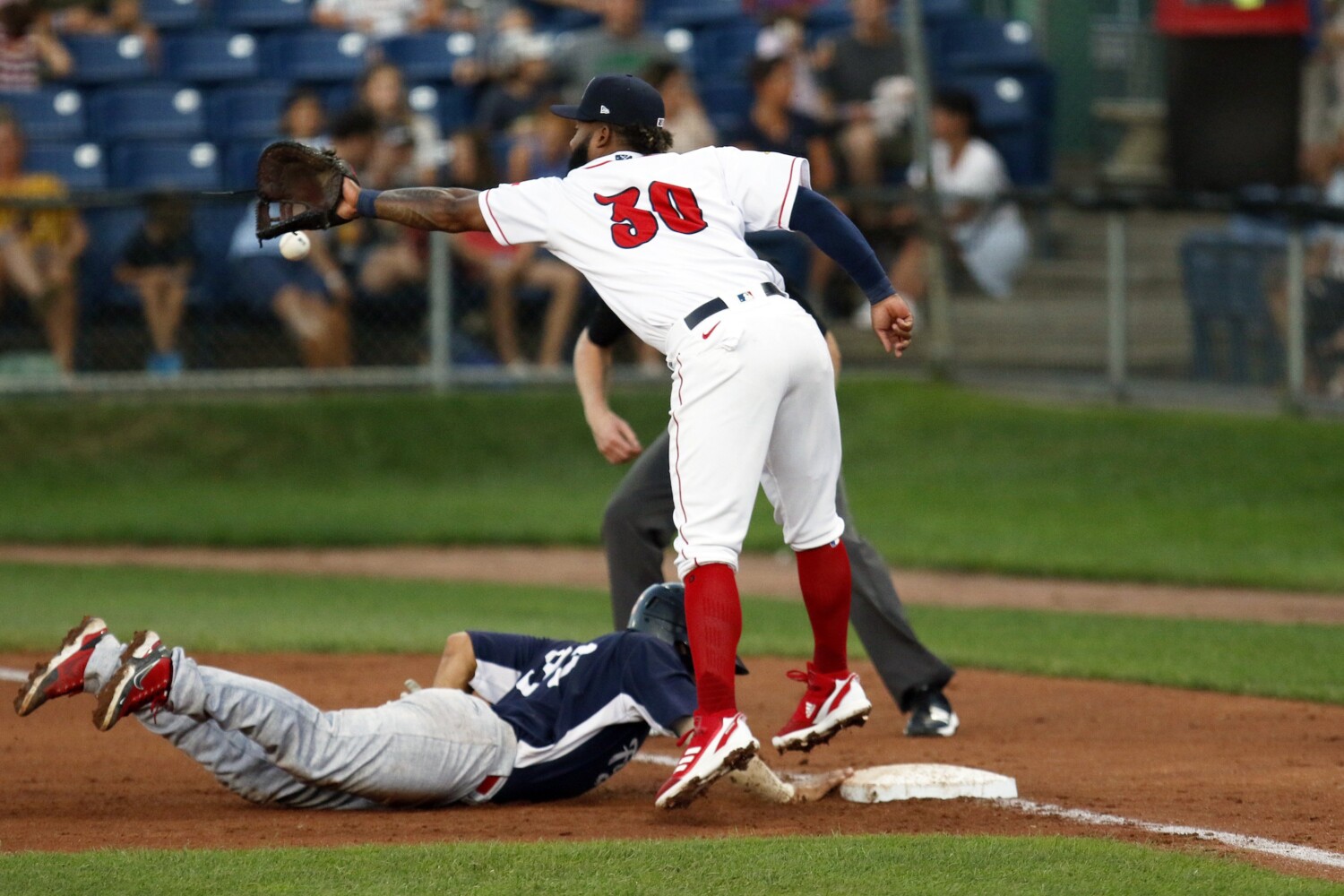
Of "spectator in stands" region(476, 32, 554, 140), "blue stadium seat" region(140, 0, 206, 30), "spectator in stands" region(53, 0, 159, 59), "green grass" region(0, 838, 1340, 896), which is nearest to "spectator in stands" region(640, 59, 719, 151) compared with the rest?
"spectator in stands" region(476, 32, 554, 140)

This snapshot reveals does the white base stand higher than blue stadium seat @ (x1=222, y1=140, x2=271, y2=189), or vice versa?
blue stadium seat @ (x1=222, y1=140, x2=271, y2=189)

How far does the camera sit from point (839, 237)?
4992 mm

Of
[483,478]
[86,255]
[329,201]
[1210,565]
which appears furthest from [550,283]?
[329,201]

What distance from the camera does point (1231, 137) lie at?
45.3ft

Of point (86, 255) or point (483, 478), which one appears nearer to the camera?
point (86, 255)

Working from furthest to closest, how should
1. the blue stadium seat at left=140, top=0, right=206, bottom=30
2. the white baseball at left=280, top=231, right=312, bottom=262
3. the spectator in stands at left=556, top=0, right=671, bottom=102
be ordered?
the blue stadium seat at left=140, top=0, right=206, bottom=30 < the spectator in stands at left=556, top=0, right=671, bottom=102 < the white baseball at left=280, top=231, right=312, bottom=262

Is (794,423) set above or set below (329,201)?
below

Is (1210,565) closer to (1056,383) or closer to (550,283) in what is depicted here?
(1056,383)

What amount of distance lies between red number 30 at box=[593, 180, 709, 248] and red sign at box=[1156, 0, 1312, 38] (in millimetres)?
9646

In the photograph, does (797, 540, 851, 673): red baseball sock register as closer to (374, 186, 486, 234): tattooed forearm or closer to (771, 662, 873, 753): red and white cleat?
(771, 662, 873, 753): red and white cleat

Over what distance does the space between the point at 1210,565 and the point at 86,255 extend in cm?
777

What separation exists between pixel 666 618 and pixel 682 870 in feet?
3.68

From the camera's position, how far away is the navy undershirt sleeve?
4941mm

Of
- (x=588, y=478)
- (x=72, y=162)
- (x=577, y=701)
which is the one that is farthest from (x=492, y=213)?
(x=72, y=162)
